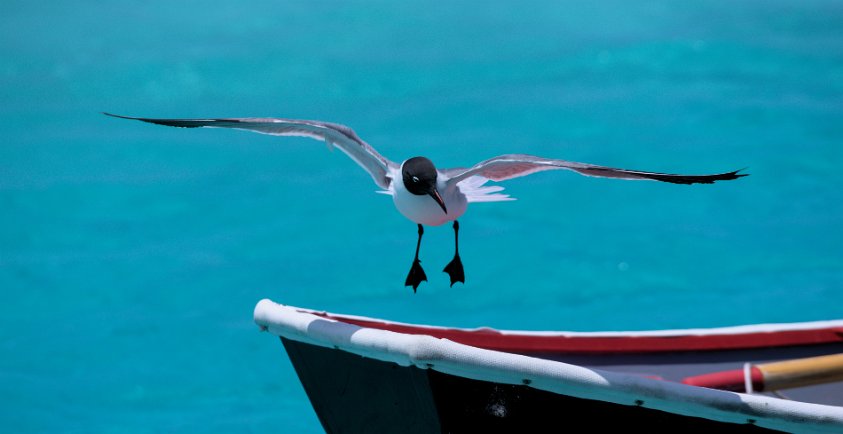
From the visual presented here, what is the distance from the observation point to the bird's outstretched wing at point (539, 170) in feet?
8.50

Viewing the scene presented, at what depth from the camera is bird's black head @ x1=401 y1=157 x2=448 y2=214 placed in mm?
3059

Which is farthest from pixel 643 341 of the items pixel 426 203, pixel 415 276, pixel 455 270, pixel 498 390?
pixel 498 390

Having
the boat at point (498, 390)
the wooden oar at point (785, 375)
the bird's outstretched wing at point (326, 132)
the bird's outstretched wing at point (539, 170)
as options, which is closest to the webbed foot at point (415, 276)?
the boat at point (498, 390)

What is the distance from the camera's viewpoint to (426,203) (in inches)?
123

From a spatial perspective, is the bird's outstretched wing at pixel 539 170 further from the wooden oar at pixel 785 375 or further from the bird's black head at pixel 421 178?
the wooden oar at pixel 785 375

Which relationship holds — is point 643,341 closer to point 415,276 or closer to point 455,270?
point 455,270

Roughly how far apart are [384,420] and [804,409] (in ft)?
3.29

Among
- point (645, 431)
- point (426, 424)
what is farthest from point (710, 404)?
point (426, 424)

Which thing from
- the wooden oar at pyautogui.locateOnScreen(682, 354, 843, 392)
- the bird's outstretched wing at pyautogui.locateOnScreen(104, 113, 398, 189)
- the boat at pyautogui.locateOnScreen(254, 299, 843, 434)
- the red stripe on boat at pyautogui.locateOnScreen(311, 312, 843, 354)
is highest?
the bird's outstretched wing at pyautogui.locateOnScreen(104, 113, 398, 189)

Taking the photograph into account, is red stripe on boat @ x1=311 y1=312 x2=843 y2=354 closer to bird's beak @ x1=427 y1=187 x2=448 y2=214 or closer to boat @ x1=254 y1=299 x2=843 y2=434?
boat @ x1=254 y1=299 x2=843 y2=434

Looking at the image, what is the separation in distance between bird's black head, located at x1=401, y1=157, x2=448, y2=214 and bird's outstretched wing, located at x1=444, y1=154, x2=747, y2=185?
102mm

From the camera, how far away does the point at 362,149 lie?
3.38 metres

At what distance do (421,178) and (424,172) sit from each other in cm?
2

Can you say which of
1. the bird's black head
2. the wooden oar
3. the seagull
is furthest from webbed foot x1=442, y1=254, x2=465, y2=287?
the wooden oar
